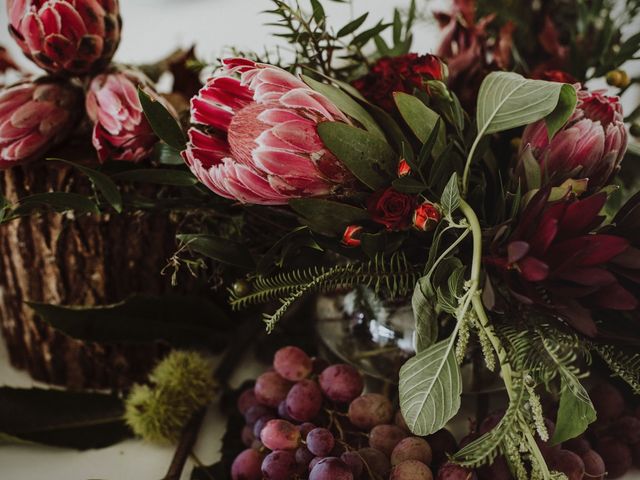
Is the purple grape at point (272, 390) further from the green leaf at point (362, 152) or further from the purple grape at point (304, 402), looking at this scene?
the green leaf at point (362, 152)

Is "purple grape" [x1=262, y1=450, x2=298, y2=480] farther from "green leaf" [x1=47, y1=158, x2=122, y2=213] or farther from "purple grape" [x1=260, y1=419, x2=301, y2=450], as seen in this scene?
"green leaf" [x1=47, y1=158, x2=122, y2=213]

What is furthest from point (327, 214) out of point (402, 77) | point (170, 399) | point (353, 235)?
point (170, 399)

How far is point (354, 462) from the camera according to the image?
437 millimetres

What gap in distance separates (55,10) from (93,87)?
0.21ft

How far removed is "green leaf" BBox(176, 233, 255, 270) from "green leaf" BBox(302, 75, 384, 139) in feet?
0.43

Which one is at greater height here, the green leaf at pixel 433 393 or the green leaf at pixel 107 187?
the green leaf at pixel 107 187

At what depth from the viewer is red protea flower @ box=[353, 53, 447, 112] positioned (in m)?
0.46

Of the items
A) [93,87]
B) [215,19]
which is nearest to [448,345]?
[93,87]

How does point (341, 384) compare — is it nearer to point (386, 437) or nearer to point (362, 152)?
point (386, 437)

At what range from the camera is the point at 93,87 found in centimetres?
52

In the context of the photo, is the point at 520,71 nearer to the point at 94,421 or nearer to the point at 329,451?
the point at 329,451

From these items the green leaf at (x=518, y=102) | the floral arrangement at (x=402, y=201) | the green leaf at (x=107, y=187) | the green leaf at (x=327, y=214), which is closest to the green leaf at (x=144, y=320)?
the floral arrangement at (x=402, y=201)

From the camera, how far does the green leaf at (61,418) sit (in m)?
0.56

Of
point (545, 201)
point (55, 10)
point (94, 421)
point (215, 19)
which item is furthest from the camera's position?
point (215, 19)
